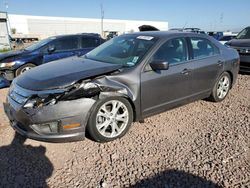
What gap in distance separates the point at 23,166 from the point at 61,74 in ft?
4.31

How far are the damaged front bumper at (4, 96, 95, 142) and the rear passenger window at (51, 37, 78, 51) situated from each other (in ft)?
16.9

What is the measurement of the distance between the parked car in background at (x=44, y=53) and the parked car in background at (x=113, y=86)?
11.4 ft

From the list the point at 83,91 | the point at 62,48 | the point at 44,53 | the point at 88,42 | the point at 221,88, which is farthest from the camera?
the point at 88,42

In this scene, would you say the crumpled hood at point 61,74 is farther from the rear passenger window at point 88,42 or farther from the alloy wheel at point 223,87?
the rear passenger window at point 88,42

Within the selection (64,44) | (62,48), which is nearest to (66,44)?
(64,44)

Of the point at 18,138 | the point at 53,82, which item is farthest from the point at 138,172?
the point at 18,138

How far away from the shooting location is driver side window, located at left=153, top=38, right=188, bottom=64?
156 inches

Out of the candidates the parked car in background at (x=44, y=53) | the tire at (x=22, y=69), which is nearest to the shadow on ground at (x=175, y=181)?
the parked car in background at (x=44, y=53)

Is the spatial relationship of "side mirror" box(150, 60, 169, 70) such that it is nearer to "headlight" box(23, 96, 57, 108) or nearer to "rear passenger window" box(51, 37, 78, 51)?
"headlight" box(23, 96, 57, 108)

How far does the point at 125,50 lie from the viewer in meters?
4.21

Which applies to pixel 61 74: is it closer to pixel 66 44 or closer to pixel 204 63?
pixel 204 63

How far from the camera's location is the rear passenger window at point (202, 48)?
4500mm

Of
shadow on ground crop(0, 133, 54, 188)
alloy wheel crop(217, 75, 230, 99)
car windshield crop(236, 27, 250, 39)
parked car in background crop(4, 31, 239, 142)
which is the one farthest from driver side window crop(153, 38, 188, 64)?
car windshield crop(236, 27, 250, 39)

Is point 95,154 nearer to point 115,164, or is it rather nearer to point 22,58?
point 115,164
